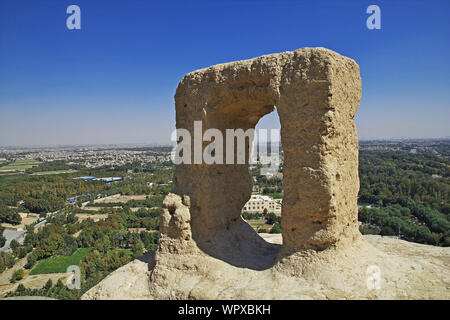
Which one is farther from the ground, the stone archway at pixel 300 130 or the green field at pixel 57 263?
the stone archway at pixel 300 130

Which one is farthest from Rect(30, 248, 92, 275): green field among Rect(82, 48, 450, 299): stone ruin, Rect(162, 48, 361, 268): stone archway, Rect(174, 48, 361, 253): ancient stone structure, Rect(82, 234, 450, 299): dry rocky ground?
Rect(174, 48, 361, 253): ancient stone structure

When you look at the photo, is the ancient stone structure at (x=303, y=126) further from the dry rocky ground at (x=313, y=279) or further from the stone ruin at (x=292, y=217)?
the dry rocky ground at (x=313, y=279)

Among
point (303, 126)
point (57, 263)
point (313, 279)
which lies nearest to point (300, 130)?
point (303, 126)

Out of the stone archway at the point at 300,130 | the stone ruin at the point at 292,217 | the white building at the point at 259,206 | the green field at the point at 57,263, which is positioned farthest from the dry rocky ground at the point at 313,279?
the white building at the point at 259,206

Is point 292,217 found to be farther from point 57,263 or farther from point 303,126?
point 57,263

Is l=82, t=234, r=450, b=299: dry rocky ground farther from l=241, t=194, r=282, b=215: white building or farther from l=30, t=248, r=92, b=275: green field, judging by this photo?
l=241, t=194, r=282, b=215: white building

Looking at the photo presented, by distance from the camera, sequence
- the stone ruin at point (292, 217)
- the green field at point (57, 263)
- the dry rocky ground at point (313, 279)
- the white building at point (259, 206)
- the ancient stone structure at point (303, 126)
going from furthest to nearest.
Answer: the white building at point (259, 206)
the green field at point (57, 263)
the ancient stone structure at point (303, 126)
the stone ruin at point (292, 217)
the dry rocky ground at point (313, 279)
